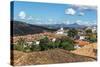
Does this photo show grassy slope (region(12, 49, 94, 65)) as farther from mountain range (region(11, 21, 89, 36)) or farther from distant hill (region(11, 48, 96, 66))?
mountain range (region(11, 21, 89, 36))

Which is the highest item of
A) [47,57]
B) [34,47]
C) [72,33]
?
[72,33]

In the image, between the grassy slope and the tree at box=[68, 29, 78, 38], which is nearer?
the grassy slope

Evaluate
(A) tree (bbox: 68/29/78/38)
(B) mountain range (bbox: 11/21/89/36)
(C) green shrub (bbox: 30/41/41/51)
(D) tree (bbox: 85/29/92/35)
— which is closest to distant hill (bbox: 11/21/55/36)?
(B) mountain range (bbox: 11/21/89/36)

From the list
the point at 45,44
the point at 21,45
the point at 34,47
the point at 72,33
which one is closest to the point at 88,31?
the point at 72,33

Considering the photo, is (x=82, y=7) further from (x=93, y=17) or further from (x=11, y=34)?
(x=11, y=34)

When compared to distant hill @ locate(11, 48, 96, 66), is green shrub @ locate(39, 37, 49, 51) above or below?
above

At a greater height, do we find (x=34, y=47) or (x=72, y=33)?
(x=72, y=33)

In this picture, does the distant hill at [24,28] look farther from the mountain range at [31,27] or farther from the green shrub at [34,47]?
the green shrub at [34,47]

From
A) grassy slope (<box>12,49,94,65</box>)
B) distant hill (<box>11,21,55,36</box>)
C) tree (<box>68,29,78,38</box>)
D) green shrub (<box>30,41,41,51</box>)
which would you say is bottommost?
grassy slope (<box>12,49,94,65</box>)

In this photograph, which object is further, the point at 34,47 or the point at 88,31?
the point at 88,31

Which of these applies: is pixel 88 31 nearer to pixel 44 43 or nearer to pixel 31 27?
pixel 44 43
